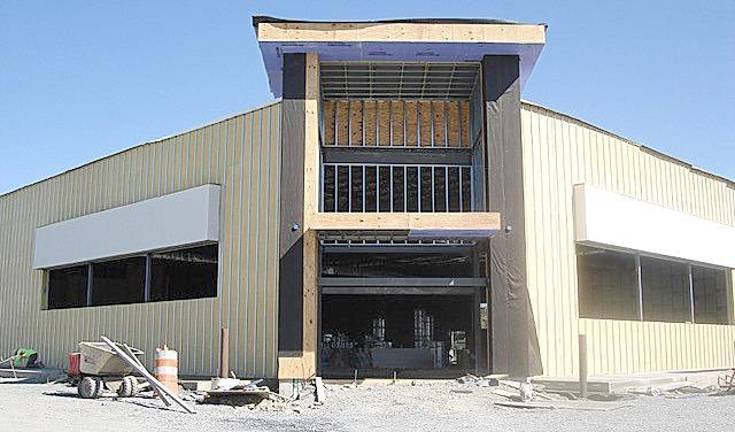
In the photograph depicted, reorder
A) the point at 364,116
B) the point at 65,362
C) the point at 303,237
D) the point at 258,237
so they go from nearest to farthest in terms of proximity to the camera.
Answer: the point at 303,237
the point at 258,237
the point at 364,116
the point at 65,362

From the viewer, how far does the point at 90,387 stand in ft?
61.7

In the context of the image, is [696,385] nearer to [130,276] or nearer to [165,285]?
[165,285]

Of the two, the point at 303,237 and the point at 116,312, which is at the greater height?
the point at 303,237

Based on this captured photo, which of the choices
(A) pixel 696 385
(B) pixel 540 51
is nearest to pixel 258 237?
(B) pixel 540 51

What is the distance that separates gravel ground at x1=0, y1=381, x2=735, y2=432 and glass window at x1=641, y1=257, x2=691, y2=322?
29.5ft

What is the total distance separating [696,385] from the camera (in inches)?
861

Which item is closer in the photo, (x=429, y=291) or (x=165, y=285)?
(x=429, y=291)

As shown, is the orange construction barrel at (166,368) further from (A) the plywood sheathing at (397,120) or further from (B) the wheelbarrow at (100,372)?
(A) the plywood sheathing at (397,120)

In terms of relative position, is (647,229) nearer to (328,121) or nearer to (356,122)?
(356,122)

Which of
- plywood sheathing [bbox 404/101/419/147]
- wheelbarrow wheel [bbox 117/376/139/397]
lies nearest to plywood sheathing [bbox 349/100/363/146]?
plywood sheathing [bbox 404/101/419/147]

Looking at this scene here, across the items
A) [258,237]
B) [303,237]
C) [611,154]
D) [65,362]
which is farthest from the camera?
[65,362]

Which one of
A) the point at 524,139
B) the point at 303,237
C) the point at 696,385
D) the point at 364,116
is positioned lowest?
the point at 696,385

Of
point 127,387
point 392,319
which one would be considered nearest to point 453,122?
point 127,387

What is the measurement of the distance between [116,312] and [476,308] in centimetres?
1197
